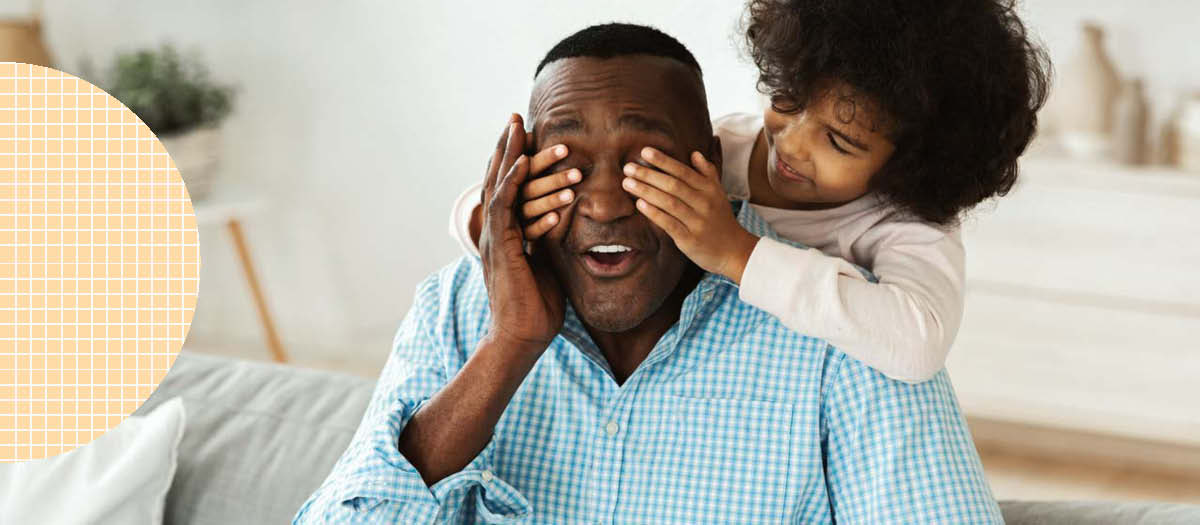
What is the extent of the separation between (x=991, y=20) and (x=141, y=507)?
1171 millimetres

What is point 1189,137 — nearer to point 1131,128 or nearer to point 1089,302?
point 1131,128

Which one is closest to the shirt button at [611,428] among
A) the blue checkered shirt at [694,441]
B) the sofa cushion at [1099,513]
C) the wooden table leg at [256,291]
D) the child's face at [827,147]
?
the blue checkered shirt at [694,441]

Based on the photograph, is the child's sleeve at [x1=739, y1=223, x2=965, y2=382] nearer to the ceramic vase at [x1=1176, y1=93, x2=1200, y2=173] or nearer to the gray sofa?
the gray sofa

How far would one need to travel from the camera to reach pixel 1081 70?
128 inches

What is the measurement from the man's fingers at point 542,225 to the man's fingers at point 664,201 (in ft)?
0.27

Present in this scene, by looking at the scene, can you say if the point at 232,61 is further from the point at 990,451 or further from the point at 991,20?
the point at 991,20

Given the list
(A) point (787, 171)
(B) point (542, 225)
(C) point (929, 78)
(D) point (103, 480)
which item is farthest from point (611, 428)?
(D) point (103, 480)

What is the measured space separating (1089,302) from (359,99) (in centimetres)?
220

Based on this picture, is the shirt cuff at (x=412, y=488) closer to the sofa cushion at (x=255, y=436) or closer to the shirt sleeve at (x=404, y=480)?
the shirt sleeve at (x=404, y=480)

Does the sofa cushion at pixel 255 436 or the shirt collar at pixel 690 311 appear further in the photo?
the sofa cushion at pixel 255 436

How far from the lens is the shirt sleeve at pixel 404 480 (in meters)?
1.22

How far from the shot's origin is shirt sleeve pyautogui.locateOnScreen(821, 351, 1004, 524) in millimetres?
1159

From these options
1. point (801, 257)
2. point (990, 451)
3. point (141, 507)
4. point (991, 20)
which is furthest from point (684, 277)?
point (990, 451)

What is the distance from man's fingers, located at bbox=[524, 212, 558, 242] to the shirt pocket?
0.25 metres
